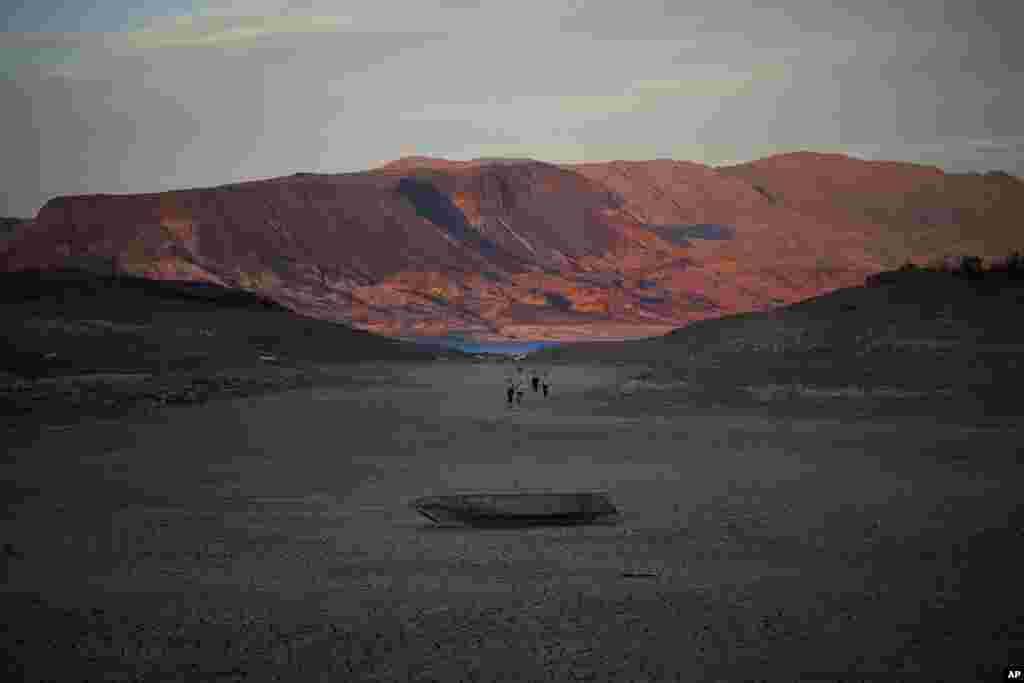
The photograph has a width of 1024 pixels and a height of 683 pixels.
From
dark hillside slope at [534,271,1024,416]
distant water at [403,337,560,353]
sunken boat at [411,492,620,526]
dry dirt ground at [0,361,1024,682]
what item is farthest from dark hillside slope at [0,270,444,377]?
sunken boat at [411,492,620,526]

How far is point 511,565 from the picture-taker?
998cm

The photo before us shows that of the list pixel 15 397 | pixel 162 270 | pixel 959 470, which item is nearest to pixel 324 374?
pixel 15 397

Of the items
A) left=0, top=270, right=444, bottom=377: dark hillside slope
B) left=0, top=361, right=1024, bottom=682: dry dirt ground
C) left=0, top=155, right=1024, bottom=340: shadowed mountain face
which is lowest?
left=0, top=361, right=1024, bottom=682: dry dirt ground

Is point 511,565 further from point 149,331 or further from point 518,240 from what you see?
point 518,240

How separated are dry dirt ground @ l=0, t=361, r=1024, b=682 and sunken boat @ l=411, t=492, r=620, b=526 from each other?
1.18ft

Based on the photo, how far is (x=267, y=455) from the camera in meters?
19.0

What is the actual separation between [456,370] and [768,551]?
50.0 metres

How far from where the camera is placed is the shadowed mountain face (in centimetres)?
12138

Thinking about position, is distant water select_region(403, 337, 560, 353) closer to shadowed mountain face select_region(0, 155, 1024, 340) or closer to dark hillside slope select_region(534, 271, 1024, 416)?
shadowed mountain face select_region(0, 155, 1024, 340)

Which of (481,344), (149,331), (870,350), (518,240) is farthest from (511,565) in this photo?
(518,240)

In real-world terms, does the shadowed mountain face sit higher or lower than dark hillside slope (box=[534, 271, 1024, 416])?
higher

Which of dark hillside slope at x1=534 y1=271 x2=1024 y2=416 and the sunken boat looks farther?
dark hillside slope at x1=534 y1=271 x2=1024 y2=416

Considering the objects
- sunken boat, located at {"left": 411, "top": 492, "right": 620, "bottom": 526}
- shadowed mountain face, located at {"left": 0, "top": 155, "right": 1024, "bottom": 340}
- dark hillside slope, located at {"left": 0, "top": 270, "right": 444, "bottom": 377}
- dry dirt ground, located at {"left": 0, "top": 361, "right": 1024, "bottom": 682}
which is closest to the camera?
dry dirt ground, located at {"left": 0, "top": 361, "right": 1024, "bottom": 682}

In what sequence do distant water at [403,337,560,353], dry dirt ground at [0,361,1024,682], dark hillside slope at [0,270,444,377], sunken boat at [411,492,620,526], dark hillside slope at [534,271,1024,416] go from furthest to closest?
distant water at [403,337,560,353] < dark hillside slope at [0,270,444,377] < dark hillside slope at [534,271,1024,416] < sunken boat at [411,492,620,526] < dry dirt ground at [0,361,1024,682]
